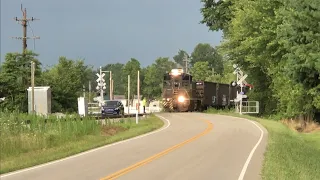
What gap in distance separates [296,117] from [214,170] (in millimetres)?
32628

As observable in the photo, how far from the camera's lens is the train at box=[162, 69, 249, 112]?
166 ft

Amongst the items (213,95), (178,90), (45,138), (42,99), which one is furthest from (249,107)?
(45,138)

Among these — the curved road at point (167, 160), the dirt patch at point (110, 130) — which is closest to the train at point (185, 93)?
the dirt patch at point (110, 130)

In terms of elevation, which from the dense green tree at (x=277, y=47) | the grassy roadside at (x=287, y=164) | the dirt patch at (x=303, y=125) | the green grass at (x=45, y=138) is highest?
the dense green tree at (x=277, y=47)

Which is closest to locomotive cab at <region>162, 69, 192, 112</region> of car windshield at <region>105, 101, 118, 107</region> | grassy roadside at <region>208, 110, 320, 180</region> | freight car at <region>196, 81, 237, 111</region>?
freight car at <region>196, 81, 237, 111</region>

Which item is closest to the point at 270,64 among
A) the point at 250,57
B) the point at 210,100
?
the point at 250,57

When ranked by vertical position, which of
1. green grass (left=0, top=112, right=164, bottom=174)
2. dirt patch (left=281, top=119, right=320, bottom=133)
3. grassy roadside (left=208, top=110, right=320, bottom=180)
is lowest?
dirt patch (left=281, top=119, right=320, bottom=133)

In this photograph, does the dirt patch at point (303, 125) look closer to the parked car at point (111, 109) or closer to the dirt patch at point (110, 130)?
the parked car at point (111, 109)

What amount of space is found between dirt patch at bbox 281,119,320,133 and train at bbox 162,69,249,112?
810 cm

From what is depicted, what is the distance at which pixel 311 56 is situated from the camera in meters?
19.3

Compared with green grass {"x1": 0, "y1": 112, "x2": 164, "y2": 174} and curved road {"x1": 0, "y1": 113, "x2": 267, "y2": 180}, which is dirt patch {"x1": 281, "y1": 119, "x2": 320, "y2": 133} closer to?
curved road {"x1": 0, "y1": 113, "x2": 267, "y2": 180}

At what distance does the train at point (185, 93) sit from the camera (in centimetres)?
5053

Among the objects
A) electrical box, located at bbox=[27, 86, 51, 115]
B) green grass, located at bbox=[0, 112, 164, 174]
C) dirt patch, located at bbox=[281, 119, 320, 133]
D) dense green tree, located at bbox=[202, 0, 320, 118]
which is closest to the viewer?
green grass, located at bbox=[0, 112, 164, 174]

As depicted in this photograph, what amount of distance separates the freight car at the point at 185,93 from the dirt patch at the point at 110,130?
21866 millimetres
